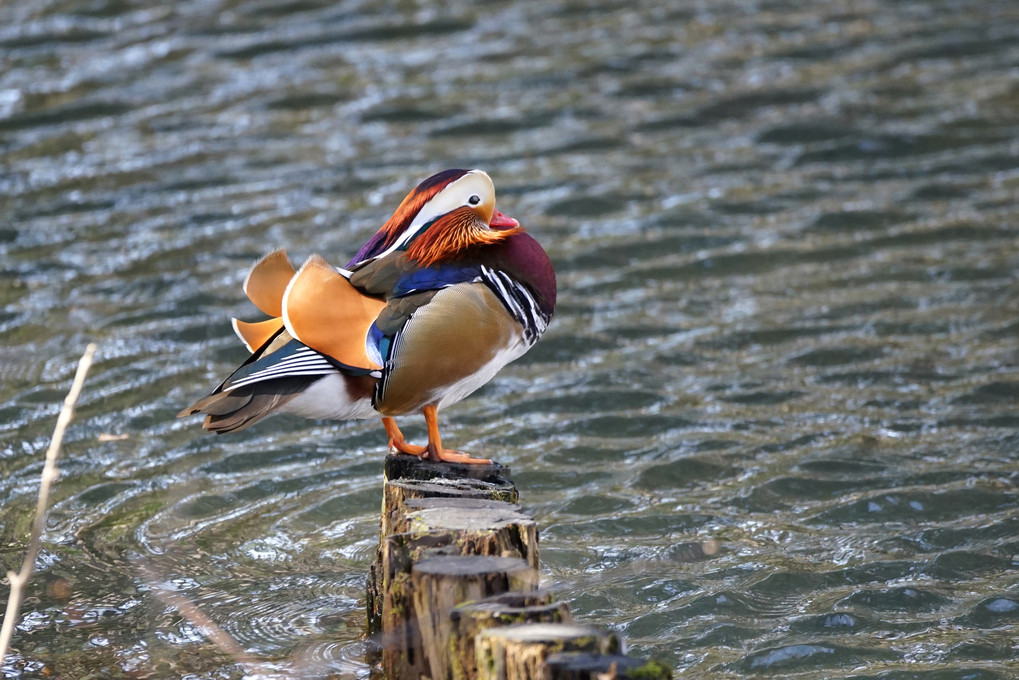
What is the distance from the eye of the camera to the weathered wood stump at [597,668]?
85.3 inches

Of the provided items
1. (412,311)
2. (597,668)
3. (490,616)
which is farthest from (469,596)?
(412,311)

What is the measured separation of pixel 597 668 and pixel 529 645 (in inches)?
5.6

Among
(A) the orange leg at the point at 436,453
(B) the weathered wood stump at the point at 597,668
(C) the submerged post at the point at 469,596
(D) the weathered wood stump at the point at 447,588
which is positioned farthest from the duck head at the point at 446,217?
(B) the weathered wood stump at the point at 597,668

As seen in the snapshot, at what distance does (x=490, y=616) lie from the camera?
2.42 metres

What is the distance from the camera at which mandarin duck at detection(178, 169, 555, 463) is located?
321 cm

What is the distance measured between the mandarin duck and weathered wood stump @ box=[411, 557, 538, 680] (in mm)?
764

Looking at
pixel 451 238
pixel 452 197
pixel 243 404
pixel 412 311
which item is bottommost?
pixel 243 404

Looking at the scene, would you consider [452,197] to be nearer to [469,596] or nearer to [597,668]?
[469,596]

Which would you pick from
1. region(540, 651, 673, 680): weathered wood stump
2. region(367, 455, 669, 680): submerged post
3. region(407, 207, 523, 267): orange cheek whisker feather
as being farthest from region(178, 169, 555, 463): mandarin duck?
region(540, 651, 673, 680): weathered wood stump

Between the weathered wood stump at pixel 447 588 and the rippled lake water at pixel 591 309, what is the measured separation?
0.76 m

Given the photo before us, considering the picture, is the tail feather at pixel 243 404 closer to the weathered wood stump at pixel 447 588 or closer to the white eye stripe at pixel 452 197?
the white eye stripe at pixel 452 197

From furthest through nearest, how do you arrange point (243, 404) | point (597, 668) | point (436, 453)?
point (436, 453) < point (243, 404) < point (597, 668)

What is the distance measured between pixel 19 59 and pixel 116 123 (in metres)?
1.47

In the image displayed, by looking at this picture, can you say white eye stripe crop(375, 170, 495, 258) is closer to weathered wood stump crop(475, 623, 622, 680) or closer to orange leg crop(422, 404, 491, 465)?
orange leg crop(422, 404, 491, 465)
